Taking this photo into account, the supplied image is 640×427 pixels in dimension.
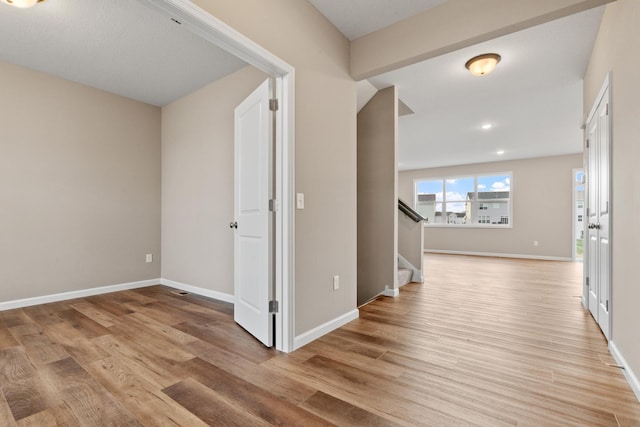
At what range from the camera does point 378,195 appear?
380 cm

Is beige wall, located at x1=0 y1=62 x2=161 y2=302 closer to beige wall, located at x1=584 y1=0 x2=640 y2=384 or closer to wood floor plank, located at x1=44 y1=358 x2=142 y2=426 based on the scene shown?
wood floor plank, located at x1=44 y1=358 x2=142 y2=426

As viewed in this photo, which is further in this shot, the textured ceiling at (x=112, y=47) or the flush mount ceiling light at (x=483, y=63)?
the flush mount ceiling light at (x=483, y=63)

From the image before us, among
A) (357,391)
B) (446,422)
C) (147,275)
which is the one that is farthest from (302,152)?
(147,275)

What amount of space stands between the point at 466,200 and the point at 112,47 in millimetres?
8420

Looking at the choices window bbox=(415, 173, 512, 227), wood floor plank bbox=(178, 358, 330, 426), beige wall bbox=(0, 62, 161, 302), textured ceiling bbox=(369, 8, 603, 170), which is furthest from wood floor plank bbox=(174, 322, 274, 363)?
window bbox=(415, 173, 512, 227)

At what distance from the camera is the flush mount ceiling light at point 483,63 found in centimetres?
299

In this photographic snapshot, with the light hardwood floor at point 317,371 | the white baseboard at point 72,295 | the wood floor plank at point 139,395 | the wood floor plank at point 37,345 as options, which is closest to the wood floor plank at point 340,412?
the light hardwood floor at point 317,371

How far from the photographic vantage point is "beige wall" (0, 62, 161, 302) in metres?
3.16

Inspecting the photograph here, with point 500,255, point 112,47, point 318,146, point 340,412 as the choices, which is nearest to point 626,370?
point 340,412

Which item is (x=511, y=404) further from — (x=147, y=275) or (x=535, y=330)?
(x=147, y=275)

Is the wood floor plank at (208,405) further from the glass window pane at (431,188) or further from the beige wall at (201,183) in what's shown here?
the glass window pane at (431,188)

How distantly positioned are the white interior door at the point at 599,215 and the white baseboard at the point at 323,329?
6.13 feet

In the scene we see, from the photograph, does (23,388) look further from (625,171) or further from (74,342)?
(625,171)

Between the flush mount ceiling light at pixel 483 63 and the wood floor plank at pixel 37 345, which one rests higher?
the flush mount ceiling light at pixel 483 63
